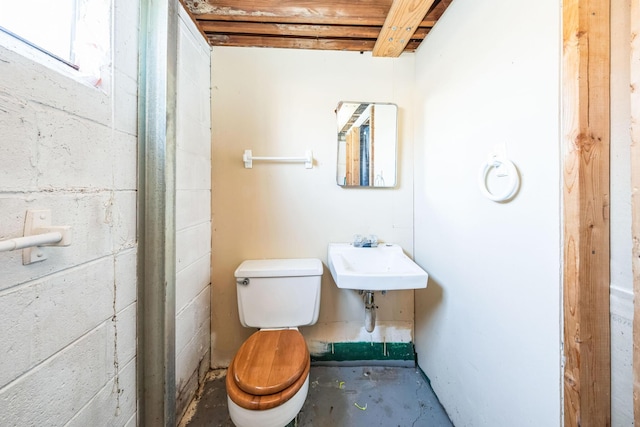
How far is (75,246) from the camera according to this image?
682 millimetres

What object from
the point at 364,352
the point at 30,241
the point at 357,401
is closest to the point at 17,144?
the point at 30,241

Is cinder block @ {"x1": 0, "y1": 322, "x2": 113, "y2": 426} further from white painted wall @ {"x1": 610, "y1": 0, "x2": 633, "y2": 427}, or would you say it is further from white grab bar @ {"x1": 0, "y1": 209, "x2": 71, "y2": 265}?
white painted wall @ {"x1": 610, "y1": 0, "x2": 633, "y2": 427}

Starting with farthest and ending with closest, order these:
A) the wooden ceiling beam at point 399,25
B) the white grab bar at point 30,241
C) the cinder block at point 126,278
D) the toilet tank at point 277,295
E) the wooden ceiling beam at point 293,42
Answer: the wooden ceiling beam at point 293,42, the toilet tank at point 277,295, the wooden ceiling beam at point 399,25, the cinder block at point 126,278, the white grab bar at point 30,241

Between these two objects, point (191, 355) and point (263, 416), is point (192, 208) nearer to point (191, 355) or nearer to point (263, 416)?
point (191, 355)

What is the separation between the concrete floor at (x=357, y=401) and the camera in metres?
1.17

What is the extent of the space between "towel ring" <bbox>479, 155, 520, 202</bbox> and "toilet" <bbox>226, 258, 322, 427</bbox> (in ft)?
2.94

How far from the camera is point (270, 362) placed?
102 cm

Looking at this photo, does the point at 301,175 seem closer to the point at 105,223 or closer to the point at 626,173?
the point at 105,223

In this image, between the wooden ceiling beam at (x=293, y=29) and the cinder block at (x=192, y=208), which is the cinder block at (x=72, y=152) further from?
the wooden ceiling beam at (x=293, y=29)

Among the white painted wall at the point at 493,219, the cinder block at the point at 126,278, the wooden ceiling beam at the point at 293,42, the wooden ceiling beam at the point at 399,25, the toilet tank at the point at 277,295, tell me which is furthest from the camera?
the wooden ceiling beam at the point at 293,42

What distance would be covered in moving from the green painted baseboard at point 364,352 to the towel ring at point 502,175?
118 centimetres

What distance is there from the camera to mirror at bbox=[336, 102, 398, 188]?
1493mm

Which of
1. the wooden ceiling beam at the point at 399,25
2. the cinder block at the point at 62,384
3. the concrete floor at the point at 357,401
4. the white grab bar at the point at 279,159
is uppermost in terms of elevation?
the wooden ceiling beam at the point at 399,25

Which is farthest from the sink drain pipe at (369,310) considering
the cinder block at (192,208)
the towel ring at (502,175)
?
the cinder block at (192,208)
